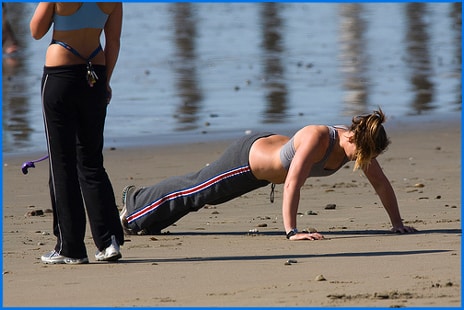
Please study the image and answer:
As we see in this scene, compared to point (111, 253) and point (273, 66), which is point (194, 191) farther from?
point (273, 66)

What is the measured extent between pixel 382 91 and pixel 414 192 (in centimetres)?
719

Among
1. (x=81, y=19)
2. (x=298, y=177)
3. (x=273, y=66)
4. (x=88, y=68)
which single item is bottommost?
(x=273, y=66)

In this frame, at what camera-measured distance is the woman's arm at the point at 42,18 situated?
6.16 metres

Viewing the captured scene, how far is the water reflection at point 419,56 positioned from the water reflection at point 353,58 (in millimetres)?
697

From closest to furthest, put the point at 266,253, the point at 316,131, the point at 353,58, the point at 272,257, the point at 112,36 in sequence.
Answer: the point at 112,36 < the point at 272,257 < the point at 266,253 < the point at 316,131 < the point at 353,58

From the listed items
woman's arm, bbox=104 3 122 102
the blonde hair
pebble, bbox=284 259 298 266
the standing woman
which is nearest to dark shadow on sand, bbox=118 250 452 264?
pebble, bbox=284 259 298 266

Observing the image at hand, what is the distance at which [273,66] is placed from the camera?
1898 cm

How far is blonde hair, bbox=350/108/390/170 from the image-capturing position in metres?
6.88

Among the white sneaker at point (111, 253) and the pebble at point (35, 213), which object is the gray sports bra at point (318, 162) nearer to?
the white sneaker at point (111, 253)

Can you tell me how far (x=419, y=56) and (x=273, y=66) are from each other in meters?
3.04

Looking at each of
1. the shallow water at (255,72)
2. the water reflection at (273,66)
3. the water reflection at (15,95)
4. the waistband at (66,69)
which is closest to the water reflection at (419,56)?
the shallow water at (255,72)

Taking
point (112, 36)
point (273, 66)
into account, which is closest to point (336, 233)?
point (112, 36)

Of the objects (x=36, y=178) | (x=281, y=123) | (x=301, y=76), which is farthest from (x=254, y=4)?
(x=36, y=178)

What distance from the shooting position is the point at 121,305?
5.34 meters
